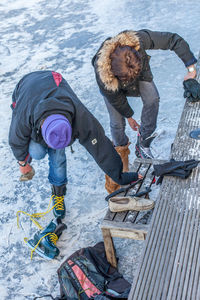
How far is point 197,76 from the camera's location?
2992 mm

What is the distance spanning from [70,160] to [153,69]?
175 centimetres

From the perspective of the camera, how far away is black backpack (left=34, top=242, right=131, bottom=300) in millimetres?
2219

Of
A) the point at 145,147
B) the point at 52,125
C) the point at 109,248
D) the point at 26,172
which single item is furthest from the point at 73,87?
the point at 109,248

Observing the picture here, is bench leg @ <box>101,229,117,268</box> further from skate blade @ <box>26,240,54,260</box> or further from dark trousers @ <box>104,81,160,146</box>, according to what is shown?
dark trousers @ <box>104,81,160,146</box>

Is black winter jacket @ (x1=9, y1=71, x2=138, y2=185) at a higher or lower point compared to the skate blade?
higher

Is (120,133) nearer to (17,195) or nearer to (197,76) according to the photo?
(197,76)

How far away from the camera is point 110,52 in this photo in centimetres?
235

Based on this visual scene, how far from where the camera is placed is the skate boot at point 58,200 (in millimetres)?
2910

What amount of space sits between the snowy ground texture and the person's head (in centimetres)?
117

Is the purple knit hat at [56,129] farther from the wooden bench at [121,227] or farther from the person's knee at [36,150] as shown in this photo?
the wooden bench at [121,227]

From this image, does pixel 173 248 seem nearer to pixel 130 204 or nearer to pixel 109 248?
pixel 130 204

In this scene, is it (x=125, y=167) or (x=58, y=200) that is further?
(x=125, y=167)

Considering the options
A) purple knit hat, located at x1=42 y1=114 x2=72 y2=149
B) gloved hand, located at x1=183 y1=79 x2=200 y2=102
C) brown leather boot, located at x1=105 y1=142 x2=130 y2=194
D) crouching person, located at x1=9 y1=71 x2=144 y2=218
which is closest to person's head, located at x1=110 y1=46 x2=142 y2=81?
crouching person, located at x1=9 y1=71 x2=144 y2=218

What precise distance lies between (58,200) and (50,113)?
3.16 ft
